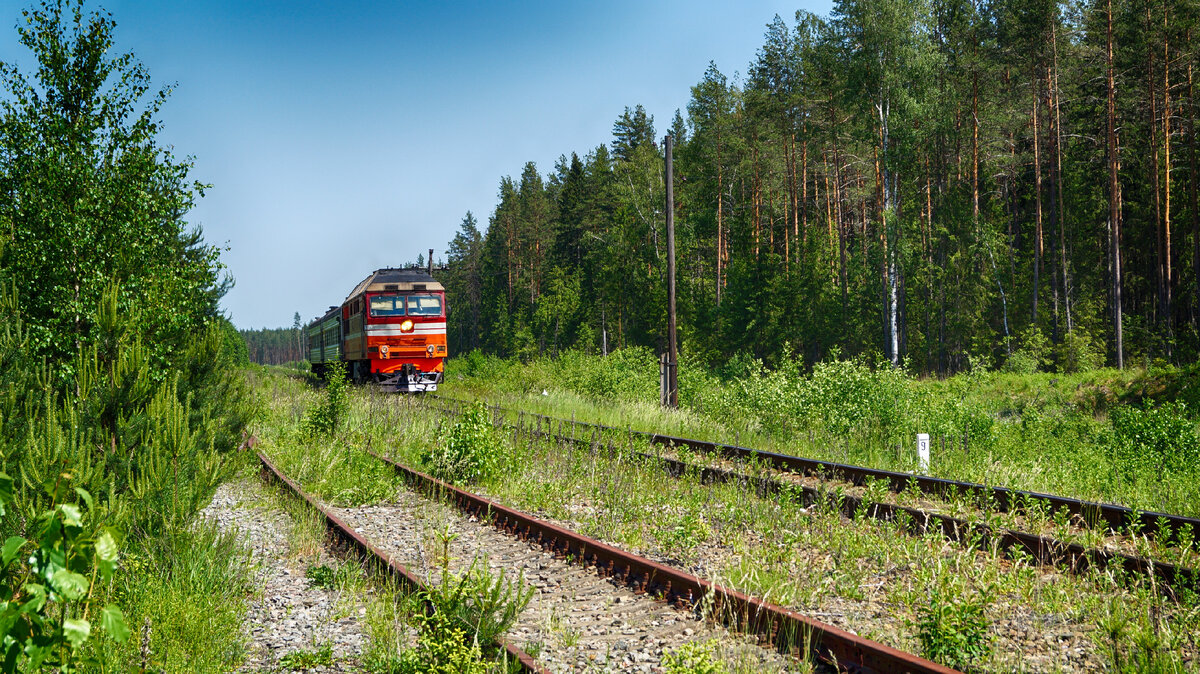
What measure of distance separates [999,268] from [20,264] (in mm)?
36406

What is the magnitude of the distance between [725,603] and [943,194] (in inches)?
→ 1357

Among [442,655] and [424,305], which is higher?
[424,305]

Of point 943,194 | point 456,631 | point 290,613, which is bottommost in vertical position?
point 290,613

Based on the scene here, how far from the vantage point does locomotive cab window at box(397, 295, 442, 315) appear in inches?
882

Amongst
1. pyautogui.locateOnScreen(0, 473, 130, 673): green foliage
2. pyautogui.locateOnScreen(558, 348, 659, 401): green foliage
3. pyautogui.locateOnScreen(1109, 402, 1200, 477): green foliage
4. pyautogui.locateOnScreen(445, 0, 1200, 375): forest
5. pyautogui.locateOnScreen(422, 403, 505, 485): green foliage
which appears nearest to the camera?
pyautogui.locateOnScreen(0, 473, 130, 673): green foliage

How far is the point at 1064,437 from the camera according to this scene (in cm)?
1178

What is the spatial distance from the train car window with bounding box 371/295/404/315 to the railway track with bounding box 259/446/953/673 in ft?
48.5

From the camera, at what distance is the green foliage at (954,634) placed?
394 cm

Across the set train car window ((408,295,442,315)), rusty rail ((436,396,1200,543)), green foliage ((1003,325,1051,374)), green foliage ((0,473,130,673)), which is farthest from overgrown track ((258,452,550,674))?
green foliage ((1003,325,1051,374))

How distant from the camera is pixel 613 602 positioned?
5.22 m

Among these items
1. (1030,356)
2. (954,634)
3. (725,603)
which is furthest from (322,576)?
(1030,356)

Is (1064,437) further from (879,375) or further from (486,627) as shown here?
(486,627)

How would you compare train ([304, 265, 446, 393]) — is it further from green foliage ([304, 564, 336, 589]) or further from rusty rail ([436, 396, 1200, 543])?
green foliage ([304, 564, 336, 589])

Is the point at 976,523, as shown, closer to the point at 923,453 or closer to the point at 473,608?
the point at 923,453
